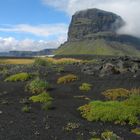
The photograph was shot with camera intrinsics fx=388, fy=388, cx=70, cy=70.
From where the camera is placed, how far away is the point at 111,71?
49.6 m

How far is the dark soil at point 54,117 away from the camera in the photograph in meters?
21.6

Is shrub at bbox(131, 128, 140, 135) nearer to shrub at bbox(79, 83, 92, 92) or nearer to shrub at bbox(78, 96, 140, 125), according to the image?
shrub at bbox(78, 96, 140, 125)

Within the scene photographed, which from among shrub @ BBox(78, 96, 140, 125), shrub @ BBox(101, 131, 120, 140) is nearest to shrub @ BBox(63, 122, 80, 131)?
shrub @ BBox(101, 131, 120, 140)

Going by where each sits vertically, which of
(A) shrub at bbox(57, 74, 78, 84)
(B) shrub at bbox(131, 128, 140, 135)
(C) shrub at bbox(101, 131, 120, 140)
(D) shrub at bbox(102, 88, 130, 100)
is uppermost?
(A) shrub at bbox(57, 74, 78, 84)

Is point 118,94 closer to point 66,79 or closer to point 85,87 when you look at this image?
point 85,87

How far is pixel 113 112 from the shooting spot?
26.2m

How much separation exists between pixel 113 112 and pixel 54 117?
3998 mm

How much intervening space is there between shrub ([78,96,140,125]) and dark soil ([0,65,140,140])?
71 centimetres

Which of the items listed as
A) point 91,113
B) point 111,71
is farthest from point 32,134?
point 111,71

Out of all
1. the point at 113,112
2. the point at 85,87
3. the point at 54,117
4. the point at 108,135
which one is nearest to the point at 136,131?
the point at 108,135

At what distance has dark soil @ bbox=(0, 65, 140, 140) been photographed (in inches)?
850

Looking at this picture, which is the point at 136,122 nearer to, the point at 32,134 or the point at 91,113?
the point at 91,113

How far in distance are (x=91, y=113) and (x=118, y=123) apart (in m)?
2.28

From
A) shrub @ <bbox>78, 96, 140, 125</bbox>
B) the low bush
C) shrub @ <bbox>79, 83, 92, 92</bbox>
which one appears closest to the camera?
shrub @ <bbox>78, 96, 140, 125</bbox>
